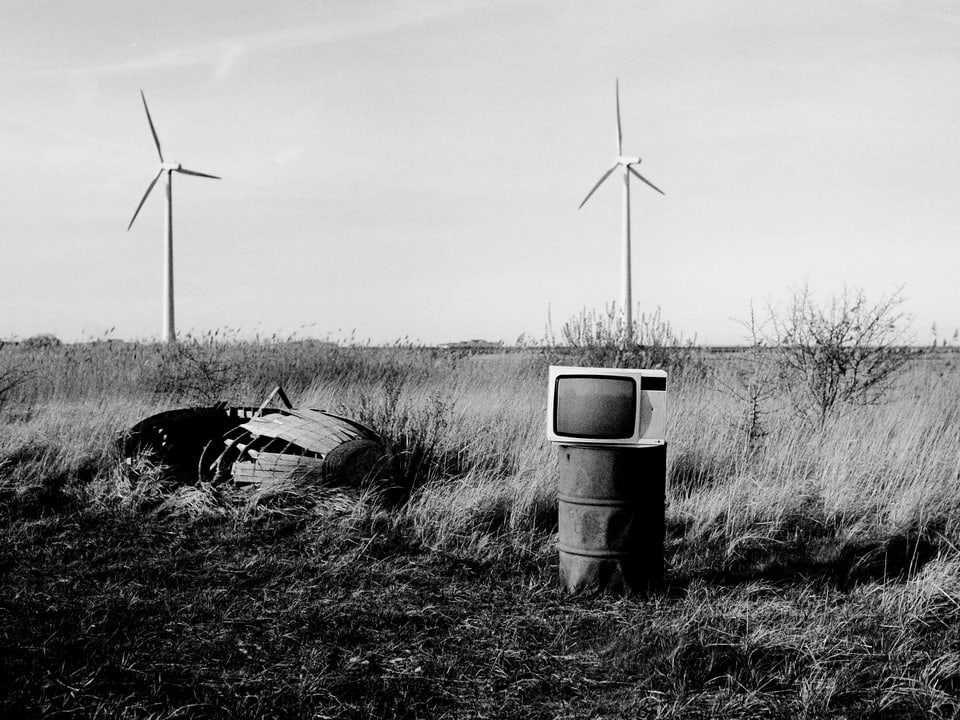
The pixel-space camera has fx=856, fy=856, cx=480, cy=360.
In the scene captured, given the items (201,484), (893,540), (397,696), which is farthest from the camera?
(201,484)

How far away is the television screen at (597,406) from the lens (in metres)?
4.59

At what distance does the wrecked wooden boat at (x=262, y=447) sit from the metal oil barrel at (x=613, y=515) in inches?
76.7

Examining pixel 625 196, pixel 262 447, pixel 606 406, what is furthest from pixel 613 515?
pixel 625 196

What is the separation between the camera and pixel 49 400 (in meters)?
12.7

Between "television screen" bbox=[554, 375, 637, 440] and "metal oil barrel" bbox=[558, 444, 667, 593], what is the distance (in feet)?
0.42

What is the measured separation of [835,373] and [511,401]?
4.00 meters

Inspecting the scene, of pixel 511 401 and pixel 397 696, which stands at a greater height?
pixel 511 401

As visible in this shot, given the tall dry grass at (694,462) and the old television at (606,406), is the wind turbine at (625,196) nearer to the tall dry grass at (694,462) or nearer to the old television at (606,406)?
the tall dry grass at (694,462)

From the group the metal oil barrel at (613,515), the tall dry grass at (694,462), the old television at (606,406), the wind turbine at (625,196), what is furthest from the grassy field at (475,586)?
the wind turbine at (625,196)

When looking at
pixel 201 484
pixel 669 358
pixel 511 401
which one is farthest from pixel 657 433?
pixel 669 358

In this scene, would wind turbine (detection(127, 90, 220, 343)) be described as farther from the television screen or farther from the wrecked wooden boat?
the television screen

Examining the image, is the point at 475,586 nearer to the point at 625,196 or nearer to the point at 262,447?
the point at 262,447

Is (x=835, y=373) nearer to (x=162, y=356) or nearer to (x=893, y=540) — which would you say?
(x=893, y=540)

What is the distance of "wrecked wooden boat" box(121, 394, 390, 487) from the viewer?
20.6 ft
